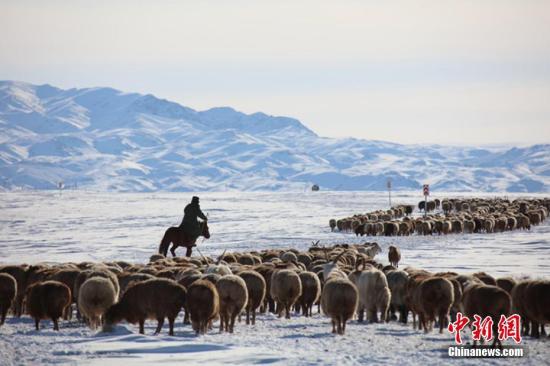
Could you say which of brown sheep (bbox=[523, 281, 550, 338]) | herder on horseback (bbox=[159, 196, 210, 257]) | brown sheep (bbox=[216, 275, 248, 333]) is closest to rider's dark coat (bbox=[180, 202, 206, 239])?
herder on horseback (bbox=[159, 196, 210, 257])

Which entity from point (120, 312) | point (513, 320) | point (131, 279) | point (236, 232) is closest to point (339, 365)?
point (513, 320)

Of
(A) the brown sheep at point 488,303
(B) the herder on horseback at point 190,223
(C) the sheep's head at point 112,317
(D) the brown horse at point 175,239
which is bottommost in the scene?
(C) the sheep's head at point 112,317

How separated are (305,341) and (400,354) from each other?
6.50 ft

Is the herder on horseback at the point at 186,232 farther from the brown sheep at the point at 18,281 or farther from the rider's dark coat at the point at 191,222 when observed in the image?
the brown sheep at the point at 18,281

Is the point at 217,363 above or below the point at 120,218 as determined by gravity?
below

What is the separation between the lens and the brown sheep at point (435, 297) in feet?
52.0

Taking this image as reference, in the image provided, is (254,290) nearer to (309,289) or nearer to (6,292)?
(309,289)

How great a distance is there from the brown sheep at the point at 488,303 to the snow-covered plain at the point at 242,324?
72 centimetres

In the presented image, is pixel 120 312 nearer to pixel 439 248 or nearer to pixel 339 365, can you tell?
pixel 339 365

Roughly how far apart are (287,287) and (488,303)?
512cm

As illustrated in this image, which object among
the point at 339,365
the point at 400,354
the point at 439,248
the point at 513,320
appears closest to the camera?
the point at 339,365

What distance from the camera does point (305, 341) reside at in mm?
14461

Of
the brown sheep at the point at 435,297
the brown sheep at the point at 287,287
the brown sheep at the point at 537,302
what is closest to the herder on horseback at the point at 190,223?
the brown sheep at the point at 287,287

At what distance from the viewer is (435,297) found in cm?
1588
